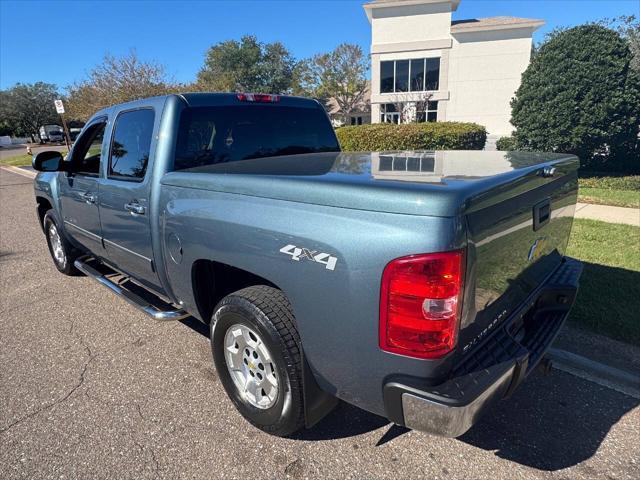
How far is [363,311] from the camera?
175 centimetres

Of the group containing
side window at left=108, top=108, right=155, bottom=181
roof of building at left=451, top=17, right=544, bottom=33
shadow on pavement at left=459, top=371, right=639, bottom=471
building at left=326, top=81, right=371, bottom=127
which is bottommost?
shadow on pavement at left=459, top=371, right=639, bottom=471

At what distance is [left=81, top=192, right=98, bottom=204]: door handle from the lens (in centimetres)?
363

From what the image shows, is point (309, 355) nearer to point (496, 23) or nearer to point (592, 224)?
point (592, 224)

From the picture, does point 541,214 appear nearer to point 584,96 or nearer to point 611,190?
point 611,190

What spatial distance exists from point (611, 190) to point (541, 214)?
866 cm

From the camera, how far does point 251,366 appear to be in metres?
2.48

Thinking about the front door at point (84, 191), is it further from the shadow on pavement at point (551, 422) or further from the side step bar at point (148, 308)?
the shadow on pavement at point (551, 422)

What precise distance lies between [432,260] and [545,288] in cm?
135

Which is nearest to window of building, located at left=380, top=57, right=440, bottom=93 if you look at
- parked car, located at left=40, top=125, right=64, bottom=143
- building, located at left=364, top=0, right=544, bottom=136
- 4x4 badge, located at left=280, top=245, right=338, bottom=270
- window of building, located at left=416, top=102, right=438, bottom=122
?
building, located at left=364, top=0, right=544, bottom=136

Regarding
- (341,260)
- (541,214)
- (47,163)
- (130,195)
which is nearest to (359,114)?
(47,163)

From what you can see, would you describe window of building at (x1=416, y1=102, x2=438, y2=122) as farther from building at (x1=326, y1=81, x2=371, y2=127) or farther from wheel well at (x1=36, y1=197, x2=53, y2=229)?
wheel well at (x1=36, y1=197, x2=53, y2=229)

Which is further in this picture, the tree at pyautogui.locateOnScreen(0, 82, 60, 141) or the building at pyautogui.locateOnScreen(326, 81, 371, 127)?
the tree at pyautogui.locateOnScreen(0, 82, 60, 141)

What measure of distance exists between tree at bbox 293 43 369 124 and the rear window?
4709 centimetres

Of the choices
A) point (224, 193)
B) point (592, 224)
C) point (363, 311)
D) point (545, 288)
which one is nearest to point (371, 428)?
point (363, 311)
